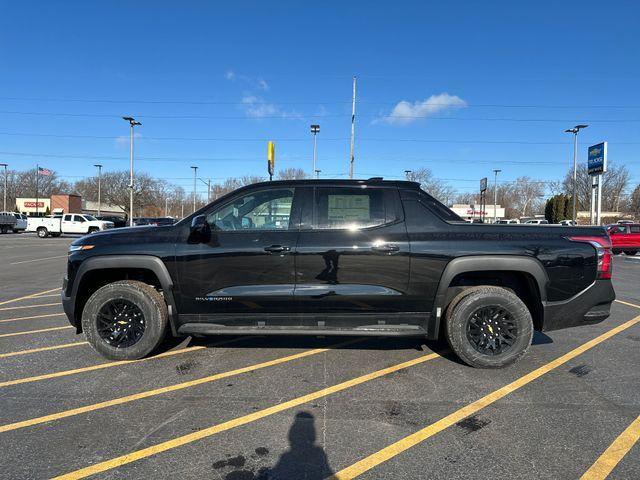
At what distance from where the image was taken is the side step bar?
4.25 m

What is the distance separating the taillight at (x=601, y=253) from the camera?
4238 millimetres

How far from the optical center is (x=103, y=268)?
435 centimetres

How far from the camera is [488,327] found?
434cm

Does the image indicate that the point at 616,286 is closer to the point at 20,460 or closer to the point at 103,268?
the point at 103,268

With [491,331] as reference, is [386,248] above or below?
above

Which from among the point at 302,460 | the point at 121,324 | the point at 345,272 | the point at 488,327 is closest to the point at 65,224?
the point at 121,324

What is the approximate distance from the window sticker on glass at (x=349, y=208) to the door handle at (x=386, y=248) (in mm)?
322

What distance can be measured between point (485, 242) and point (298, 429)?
255 cm

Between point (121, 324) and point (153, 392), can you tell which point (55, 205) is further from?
point (153, 392)

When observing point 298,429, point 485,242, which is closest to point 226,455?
point 298,429

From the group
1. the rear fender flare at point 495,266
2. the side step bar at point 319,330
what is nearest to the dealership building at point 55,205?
the side step bar at point 319,330

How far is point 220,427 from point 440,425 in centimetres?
167

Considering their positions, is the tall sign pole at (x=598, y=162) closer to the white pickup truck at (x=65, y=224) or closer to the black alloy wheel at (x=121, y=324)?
the black alloy wheel at (x=121, y=324)

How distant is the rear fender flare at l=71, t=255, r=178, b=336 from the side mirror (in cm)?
43
